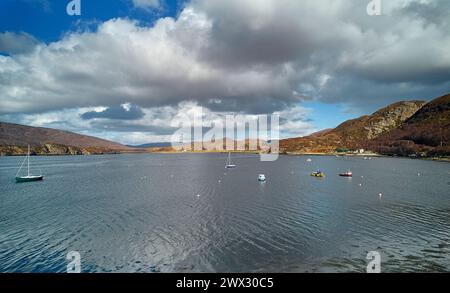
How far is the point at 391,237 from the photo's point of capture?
38062 millimetres

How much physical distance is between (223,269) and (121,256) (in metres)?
12.8

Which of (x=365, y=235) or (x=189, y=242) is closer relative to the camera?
(x=189, y=242)

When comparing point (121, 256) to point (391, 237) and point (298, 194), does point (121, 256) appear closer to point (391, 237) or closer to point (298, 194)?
point (391, 237)

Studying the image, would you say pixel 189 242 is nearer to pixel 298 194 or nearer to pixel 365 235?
pixel 365 235

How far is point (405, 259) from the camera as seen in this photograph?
30.2 metres

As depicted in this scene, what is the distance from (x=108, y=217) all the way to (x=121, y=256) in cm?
2176

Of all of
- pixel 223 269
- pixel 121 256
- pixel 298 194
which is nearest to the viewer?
pixel 223 269
